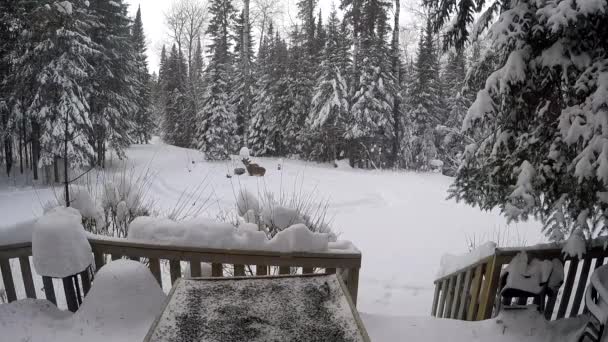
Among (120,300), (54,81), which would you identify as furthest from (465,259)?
(54,81)

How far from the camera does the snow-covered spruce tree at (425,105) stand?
21438mm

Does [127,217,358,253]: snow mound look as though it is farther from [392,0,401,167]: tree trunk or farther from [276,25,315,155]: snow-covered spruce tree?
[392,0,401,167]: tree trunk

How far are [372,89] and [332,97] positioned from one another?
2.26 metres

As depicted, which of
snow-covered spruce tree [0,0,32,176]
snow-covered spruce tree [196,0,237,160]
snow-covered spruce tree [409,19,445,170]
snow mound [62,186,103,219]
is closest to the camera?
snow mound [62,186,103,219]

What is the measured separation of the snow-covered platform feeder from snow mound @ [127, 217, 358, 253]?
1.96ft

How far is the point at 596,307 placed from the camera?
2.29 m

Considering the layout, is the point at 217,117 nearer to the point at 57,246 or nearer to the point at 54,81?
the point at 54,81

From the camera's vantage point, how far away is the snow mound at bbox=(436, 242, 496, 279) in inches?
117

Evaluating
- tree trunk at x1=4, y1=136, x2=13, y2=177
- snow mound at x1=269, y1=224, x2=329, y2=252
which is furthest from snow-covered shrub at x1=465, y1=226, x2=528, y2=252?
tree trunk at x1=4, y1=136, x2=13, y2=177

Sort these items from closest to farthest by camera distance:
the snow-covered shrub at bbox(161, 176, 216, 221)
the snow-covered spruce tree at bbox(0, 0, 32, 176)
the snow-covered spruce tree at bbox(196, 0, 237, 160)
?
1. the snow-covered shrub at bbox(161, 176, 216, 221)
2. the snow-covered spruce tree at bbox(0, 0, 32, 176)
3. the snow-covered spruce tree at bbox(196, 0, 237, 160)

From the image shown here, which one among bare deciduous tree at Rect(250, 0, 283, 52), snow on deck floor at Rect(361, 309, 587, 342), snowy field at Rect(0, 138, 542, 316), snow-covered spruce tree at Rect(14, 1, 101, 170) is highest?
bare deciduous tree at Rect(250, 0, 283, 52)

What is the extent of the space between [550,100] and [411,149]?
20.9 metres

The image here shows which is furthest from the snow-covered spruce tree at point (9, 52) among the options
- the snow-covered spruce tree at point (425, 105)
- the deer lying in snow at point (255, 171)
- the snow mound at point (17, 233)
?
the snow-covered spruce tree at point (425, 105)

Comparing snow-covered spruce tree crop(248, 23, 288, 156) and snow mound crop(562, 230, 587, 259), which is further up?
snow-covered spruce tree crop(248, 23, 288, 156)
